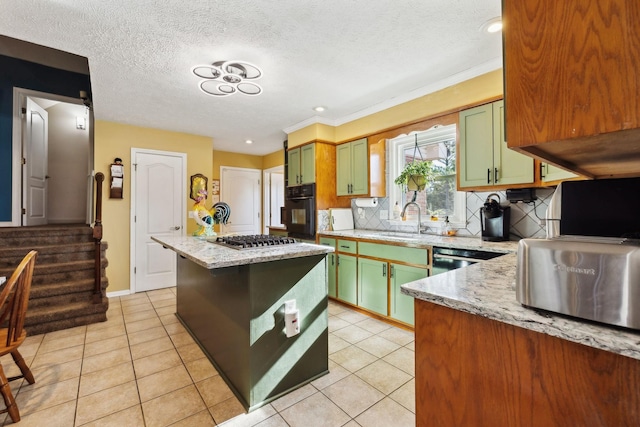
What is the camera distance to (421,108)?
3047mm

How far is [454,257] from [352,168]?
188 cm

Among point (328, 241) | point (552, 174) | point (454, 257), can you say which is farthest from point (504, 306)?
point (328, 241)

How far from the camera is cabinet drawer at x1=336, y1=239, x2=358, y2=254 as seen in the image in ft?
10.9

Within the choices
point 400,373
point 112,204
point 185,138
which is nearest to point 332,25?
point 400,373

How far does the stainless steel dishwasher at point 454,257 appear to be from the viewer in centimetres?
230

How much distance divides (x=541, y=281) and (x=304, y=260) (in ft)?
4.72

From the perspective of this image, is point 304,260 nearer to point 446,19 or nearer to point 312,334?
point 312,334

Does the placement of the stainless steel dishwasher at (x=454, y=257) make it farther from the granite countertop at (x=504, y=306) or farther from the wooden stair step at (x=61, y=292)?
the wooden stair step at (x=61, y=292)

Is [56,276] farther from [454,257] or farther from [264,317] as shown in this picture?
[454,257]

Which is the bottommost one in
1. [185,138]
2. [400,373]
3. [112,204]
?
[400,373]

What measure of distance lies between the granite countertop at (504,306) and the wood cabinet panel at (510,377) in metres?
0.05

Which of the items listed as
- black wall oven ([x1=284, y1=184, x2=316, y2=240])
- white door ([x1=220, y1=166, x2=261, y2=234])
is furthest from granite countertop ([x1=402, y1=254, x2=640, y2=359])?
white door ([x1=220, y1=166, x2=261, y2=234])

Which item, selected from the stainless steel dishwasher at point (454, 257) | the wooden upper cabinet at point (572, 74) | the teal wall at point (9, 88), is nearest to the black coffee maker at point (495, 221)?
the stainless steel dishwasher at point (454, 257)

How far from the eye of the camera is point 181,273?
121 inches
